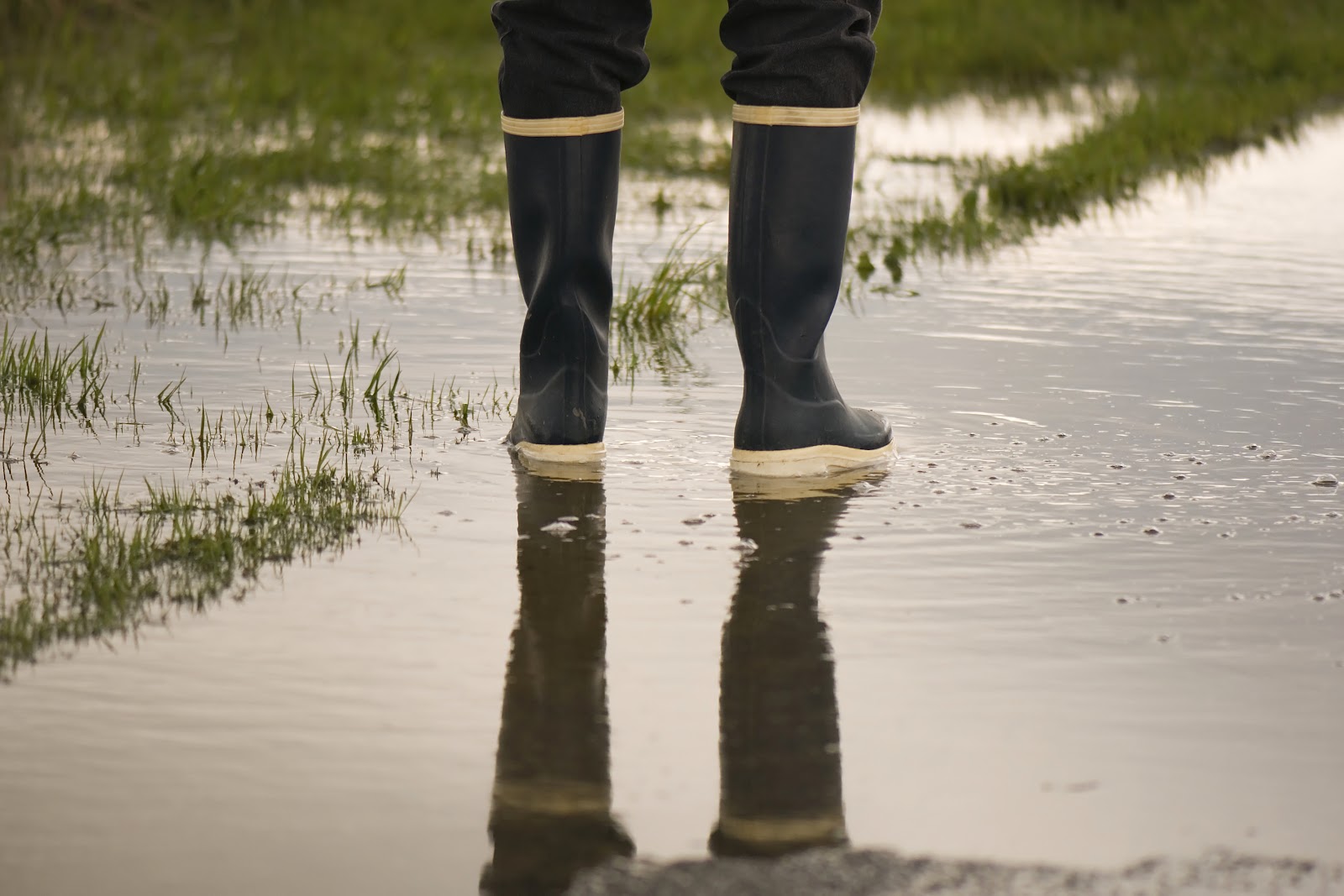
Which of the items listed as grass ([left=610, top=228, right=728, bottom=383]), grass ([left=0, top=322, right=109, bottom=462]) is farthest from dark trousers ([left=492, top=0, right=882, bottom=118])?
grass ([left=0, top=322, right=109, bottom=462])

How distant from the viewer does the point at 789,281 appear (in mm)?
2971

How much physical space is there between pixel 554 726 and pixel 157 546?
75 centimetres

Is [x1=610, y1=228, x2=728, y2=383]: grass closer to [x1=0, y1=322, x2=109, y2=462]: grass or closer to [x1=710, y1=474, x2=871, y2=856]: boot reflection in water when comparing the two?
[x1=0, y1=322, x2=109, y2=462]: grass

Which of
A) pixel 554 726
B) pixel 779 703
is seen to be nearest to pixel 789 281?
pixel 779 703

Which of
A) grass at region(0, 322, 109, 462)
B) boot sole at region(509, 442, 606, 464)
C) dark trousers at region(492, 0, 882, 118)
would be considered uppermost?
dark trousers at region(492, 0, 882, 118)

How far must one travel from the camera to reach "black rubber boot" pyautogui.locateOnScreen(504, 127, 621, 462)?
118 inches

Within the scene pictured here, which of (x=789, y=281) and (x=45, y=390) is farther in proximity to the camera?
(x=45, y=390)

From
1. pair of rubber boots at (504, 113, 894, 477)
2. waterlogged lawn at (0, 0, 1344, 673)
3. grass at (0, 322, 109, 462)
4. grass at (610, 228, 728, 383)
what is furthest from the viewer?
grass at (610, 228, 728, 383)

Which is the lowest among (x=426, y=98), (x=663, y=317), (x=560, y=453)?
(x=560, y=453)

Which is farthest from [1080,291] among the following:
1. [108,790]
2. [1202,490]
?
[108,790]

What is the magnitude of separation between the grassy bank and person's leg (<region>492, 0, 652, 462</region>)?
2.24 meters

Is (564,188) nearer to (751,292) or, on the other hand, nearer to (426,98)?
(751,292)

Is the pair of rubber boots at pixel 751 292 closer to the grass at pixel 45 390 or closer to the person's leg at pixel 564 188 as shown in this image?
the person's leg at pixel 564 188

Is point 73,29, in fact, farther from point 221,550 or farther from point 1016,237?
point 221,550
